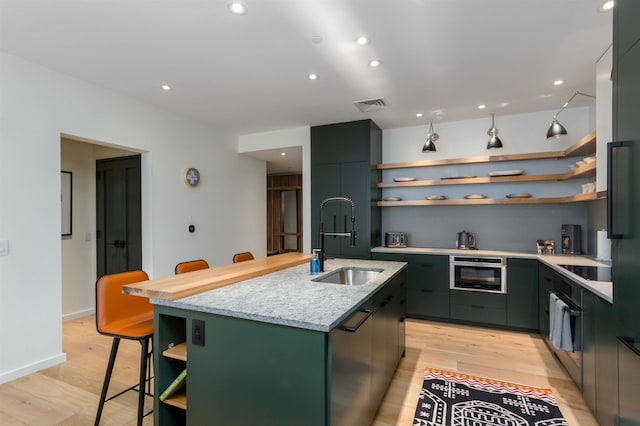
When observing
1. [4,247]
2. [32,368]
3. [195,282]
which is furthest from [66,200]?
[195,282]

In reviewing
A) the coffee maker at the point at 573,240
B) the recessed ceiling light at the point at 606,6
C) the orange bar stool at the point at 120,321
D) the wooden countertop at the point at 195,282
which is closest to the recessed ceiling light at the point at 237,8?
the wooden countertop at the point at 195,282

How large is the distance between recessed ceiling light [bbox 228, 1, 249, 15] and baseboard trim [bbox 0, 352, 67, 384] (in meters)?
3.35

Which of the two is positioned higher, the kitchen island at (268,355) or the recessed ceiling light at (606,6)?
the recessed ceiling light at (606,6)

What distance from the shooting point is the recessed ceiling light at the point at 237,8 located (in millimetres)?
2076

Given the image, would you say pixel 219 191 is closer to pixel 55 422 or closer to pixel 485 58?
pixel 55 422

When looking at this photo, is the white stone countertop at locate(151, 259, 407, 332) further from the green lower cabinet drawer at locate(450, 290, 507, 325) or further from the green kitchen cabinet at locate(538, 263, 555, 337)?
the green lower cabinet drawer at locate(450, 290, 507, 325)

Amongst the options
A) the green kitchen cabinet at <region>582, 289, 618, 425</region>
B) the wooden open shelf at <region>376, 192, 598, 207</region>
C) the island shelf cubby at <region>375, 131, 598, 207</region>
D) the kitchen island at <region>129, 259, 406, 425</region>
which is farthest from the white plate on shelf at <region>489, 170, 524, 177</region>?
the kitchen island at <region>129, 259, 406, 425</region>

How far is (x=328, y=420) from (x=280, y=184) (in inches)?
305

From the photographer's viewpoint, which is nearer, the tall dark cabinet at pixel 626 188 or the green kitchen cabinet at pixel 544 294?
the tall dark cabinet at pixel 626 188

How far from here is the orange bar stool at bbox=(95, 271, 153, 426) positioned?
1.91 metres

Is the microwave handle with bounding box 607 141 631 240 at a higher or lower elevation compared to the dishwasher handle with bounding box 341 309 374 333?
higher

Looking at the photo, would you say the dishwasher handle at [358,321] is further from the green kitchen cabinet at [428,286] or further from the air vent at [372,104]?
the air vent at [372,104]

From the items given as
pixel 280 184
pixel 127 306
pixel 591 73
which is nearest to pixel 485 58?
pixel 591 73

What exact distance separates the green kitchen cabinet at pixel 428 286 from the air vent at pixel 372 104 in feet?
6.32
